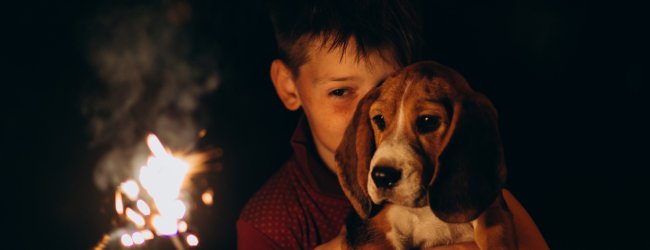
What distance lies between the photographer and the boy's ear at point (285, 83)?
155cm

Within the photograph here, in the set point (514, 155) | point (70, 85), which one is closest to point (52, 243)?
point (70, 85)

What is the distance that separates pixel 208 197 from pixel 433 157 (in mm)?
1186

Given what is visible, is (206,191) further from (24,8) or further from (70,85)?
(24,8)

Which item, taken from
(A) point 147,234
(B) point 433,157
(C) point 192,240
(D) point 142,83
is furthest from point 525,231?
(D) point 142,83

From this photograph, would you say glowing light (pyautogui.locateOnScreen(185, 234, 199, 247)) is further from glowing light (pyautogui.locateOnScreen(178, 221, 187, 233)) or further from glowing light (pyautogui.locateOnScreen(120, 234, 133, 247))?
glowing light (pyautogui.locateOnScreen(120, 234, 133, 247))

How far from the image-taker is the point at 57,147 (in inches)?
63.9

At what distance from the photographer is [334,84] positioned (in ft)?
4.42

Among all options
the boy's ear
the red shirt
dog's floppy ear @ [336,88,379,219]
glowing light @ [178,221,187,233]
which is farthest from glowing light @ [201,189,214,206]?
dog's floppy ear @ [336,88,379,219]

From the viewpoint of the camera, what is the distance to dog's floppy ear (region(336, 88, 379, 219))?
1041mm

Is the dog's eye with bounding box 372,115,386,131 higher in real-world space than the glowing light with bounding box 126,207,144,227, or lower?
higher

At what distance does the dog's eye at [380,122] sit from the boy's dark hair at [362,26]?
0.34 meters

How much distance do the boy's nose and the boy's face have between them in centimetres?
44

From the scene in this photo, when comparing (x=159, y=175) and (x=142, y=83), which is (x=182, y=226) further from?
(x=142, y=83)

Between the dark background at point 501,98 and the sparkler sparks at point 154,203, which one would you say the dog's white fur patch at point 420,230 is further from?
the sparkler sparks at point 154,203
